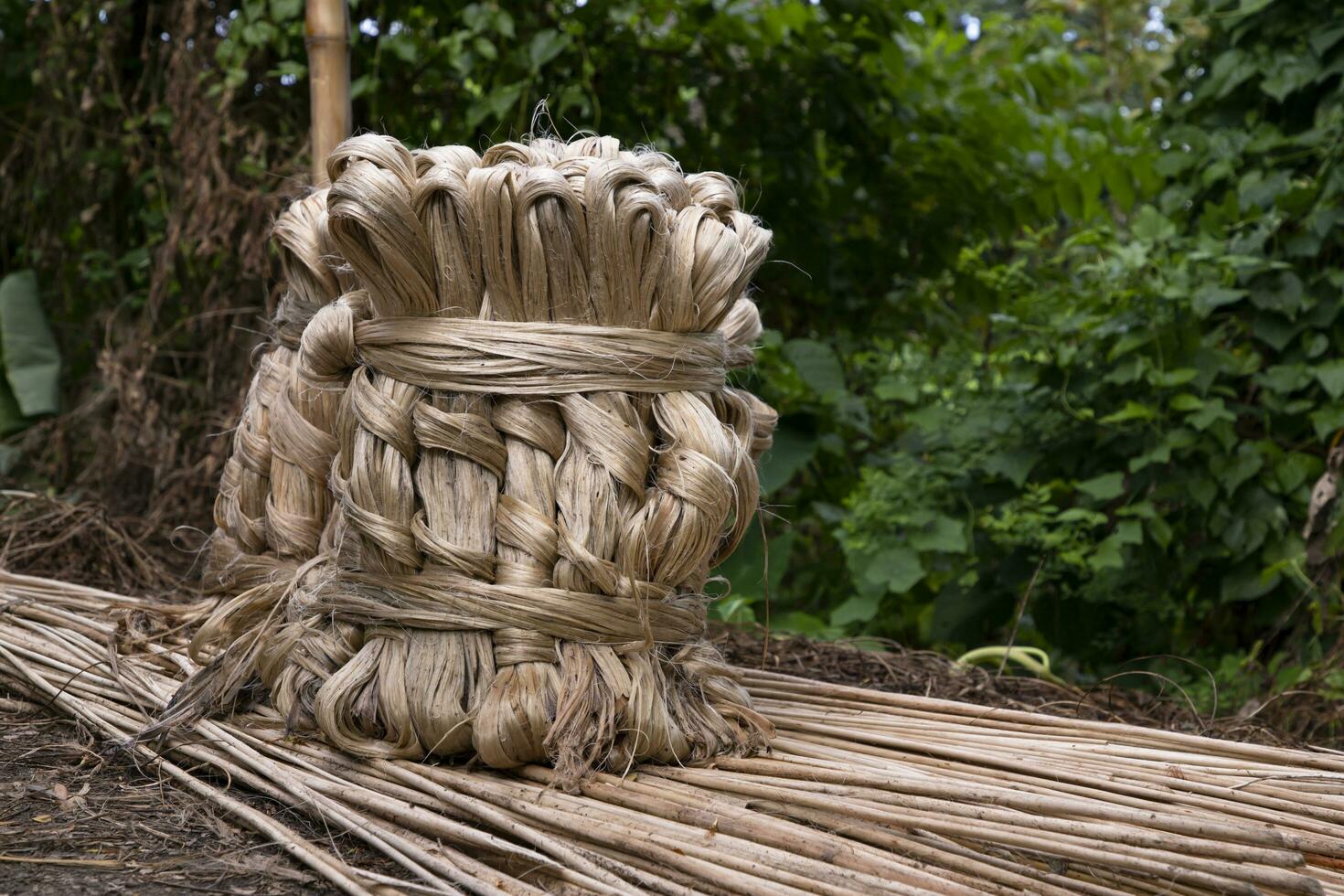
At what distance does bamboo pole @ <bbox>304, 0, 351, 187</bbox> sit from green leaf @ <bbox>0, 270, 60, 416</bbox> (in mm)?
1925

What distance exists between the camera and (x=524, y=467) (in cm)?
118

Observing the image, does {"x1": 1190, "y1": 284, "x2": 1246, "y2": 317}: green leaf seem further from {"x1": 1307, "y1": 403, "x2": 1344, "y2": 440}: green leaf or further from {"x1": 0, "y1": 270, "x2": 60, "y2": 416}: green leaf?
{"x1": 0, "y1": 270, "x2": 60, "y2": 416}: green leaf

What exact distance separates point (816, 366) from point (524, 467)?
192cm

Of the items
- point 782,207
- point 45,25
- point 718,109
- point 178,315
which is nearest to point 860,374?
point 782,207

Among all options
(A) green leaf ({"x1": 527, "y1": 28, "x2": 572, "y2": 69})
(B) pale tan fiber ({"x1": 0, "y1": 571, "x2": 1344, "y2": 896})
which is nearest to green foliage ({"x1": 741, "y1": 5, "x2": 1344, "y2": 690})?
(A) green leaf ({"x1": 527, "y1": 28, "x2": 572, "y2": 69})

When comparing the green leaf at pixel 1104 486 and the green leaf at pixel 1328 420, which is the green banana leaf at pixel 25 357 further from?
the green leaf at pixel 1328 420

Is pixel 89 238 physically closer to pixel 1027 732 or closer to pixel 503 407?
pixel 503 407

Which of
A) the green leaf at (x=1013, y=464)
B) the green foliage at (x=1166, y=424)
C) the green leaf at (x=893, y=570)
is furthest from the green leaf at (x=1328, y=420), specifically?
the green leaf at (x=893, y=570)

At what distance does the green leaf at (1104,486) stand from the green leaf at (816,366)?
2.22ft

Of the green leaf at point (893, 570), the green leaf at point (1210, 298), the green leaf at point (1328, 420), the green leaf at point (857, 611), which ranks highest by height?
the green leaf at point (1210, 298)

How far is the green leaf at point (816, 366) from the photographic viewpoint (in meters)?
2.99

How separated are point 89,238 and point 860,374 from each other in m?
2.19

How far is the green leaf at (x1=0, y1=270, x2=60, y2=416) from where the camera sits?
11.3ft

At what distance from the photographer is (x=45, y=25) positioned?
337cm
